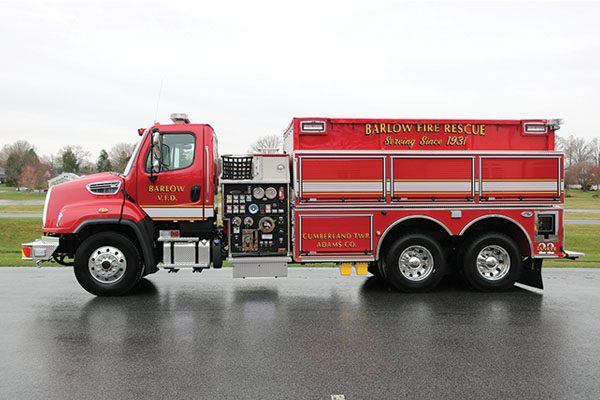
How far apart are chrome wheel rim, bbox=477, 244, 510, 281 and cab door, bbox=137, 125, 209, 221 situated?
487cm

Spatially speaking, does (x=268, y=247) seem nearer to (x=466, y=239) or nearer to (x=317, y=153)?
(x=317, y=153)

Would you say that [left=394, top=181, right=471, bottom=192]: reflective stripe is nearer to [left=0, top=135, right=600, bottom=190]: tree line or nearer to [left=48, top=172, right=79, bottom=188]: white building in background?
[left=48, top=172, right=79, bottom=188]: white building in background

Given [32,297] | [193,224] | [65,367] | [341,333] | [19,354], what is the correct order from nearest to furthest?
1. [65,367]
2. [19,354]
3. [341,333]
4. [32,297]
5. [193,224]

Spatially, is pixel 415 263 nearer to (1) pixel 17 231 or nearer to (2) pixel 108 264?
(2) pixel 108 264

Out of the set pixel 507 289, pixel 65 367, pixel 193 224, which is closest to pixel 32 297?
pixel 193 224

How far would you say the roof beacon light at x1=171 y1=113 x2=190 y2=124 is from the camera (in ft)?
27.3

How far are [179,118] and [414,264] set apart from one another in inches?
187

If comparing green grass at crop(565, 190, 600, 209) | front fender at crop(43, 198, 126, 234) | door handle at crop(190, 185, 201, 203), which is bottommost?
green grass at crop(565, 190, 600, 209)

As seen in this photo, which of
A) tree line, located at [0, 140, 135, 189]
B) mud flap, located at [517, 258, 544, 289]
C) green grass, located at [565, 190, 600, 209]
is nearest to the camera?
mud flap, located at [517, 258, 544, 289]

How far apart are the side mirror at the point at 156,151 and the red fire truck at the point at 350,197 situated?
0.7 inches

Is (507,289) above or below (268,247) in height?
below

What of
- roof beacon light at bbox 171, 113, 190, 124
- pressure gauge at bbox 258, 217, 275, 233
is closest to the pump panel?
pressure gauge at bbox 258, 217, 275, 233

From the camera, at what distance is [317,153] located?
8047 millimetres

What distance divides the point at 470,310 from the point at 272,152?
4.05 metres
